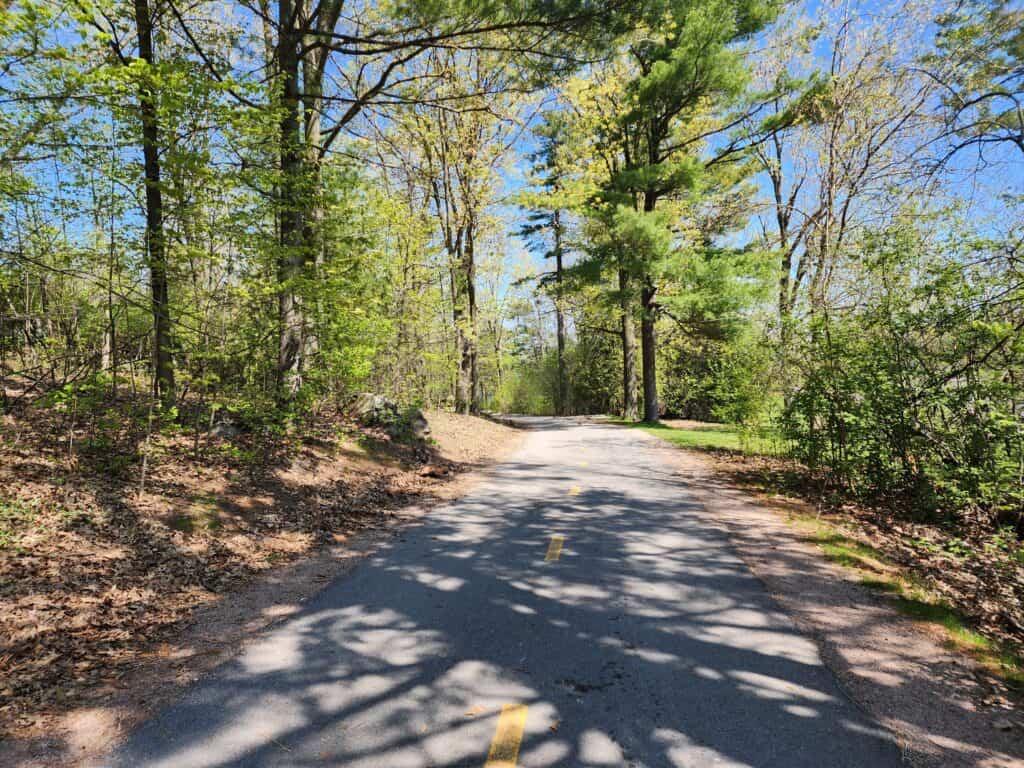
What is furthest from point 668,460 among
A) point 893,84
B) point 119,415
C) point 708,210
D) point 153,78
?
point 708,210

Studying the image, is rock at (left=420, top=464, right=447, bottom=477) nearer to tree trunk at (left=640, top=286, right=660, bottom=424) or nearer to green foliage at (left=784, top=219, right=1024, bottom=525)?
green foliage at (left=784, top=219, right=1024, bottom=525)

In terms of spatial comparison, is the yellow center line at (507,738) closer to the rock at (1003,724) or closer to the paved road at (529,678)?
the paved road at (529,678)

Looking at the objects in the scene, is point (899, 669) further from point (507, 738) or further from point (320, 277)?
point (320, 277)

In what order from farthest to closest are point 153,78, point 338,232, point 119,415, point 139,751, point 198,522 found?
1. point 338,232
2. point 119,415
3. point 198,522
4. point 153,78
5. point 139,751

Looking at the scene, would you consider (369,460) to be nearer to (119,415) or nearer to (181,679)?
(119,415)

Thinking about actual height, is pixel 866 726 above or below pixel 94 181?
below

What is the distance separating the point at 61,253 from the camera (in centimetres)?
586

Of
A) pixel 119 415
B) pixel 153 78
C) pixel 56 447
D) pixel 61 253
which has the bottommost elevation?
pixel 56 447

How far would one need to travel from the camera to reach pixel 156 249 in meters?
6.09

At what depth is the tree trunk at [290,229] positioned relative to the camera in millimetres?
7449

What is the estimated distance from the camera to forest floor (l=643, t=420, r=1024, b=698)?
3742mm

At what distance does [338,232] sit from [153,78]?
178 inches

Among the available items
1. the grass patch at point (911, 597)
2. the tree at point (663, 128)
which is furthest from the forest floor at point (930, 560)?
the tree at point (663, 128)

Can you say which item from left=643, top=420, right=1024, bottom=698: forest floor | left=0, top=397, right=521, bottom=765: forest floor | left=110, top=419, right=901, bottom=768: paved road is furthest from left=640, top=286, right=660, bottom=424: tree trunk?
left=110, top=419, right=901, bottom=768: paved road
